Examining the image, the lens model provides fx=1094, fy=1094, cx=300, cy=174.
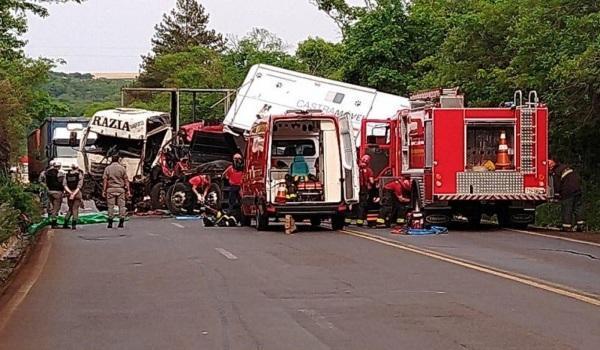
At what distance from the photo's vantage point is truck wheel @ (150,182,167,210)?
115 ft

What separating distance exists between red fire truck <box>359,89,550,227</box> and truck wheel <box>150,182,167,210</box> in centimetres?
1225

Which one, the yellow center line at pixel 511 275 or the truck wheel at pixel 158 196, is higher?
the truck wheel at pixel 158 196

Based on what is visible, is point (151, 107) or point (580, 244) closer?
point (580, 244)

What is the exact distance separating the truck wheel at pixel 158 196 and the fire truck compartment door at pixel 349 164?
37.5 ft

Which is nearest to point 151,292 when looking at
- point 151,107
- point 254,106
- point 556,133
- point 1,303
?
point 1,303

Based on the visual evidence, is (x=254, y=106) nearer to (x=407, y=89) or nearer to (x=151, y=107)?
(x=407, y=89)

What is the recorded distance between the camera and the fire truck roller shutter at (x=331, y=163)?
24.6m

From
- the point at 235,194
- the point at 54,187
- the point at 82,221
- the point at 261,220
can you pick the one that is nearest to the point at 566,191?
the point at 261,220

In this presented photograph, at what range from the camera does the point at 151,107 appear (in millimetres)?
72938

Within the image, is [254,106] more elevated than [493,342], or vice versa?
[254,106]

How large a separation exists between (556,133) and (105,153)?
50.0ft

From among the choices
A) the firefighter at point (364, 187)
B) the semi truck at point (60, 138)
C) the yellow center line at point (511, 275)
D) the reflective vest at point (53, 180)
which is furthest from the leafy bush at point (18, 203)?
the semi truck at point (60, 138)

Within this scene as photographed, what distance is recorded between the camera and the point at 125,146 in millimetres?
36062

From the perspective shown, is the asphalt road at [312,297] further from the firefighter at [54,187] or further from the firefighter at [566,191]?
the firefighter at [54,187]
